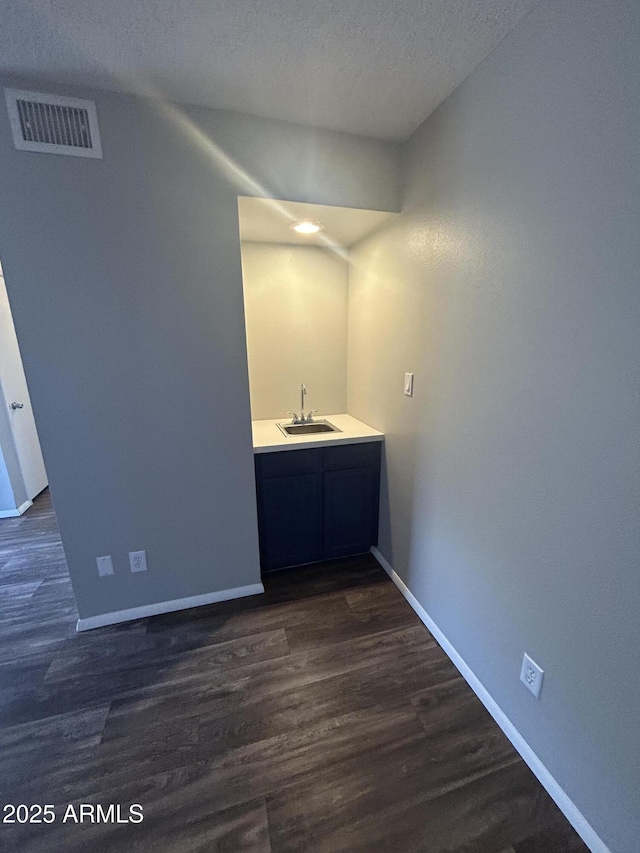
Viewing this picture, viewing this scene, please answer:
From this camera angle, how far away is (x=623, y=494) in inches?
34.2

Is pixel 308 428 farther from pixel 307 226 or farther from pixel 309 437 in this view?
pixel 307 226

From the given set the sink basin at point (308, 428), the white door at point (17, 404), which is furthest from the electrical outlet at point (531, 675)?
the white door at point (17, 404)

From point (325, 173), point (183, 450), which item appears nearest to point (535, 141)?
point (325, 173)

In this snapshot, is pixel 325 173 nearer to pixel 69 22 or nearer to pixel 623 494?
pixel 69 22

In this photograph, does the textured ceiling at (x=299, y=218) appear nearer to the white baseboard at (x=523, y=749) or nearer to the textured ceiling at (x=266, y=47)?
the textured ceiling at (x=266, y=47)

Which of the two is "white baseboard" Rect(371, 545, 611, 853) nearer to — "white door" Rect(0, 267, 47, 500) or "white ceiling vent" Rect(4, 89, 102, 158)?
"white ceiling vent" Rect(4, 89, 102, 158)

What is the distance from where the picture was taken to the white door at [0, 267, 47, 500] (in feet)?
9.83

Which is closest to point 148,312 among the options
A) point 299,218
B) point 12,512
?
point 299,218

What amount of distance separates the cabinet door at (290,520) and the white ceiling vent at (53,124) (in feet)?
5.88

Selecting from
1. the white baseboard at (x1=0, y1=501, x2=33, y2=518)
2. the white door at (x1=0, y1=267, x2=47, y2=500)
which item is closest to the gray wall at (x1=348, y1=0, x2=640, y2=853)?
the white door at (x1=0, y1=267, x2=47, y2=500)

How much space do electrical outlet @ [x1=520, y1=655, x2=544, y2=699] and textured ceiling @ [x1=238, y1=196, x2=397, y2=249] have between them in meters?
2.17

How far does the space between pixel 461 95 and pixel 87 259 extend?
171 cm

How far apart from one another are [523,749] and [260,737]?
0.99 metres

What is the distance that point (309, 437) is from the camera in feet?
7.00
